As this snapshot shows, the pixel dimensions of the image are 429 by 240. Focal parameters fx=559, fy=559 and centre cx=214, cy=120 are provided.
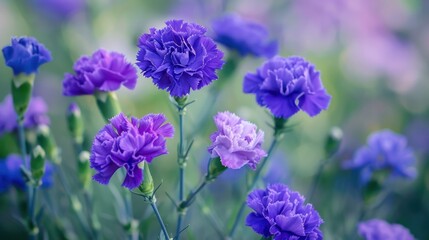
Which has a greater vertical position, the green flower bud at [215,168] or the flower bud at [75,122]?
the green flower bud at [215,168]

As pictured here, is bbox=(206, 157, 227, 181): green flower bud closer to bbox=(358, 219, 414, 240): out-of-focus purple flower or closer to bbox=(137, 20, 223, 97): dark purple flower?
bbox=(137, 20, 223, 97): dark purple flower

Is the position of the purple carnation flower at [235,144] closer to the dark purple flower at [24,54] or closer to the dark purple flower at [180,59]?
the dark purple flower at [180,59]

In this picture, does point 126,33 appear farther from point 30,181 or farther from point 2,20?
point 30,181

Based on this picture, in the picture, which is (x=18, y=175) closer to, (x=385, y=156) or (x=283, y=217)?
(x=283, y=217)

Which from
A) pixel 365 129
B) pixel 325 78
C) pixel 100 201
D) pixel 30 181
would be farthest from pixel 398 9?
pixel 30 181

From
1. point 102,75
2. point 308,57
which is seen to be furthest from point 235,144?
point 308,57

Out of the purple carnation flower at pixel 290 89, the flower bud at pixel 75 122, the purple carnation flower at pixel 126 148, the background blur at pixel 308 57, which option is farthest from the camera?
the background blur at pixel 308 57

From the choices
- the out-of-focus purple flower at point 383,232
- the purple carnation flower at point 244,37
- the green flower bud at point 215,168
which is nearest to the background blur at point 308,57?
the purple carnation flower at point 244,37
